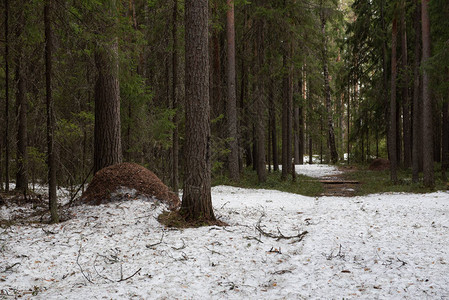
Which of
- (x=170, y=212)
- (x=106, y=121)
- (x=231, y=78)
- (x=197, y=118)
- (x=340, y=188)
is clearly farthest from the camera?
(x=231, y=78)

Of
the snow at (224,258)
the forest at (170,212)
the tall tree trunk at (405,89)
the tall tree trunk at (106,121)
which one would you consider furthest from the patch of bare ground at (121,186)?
the tall tree trunk at (405,89)

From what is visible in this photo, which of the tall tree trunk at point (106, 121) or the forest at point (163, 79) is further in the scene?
the tall tree trunk at point (106, 121)

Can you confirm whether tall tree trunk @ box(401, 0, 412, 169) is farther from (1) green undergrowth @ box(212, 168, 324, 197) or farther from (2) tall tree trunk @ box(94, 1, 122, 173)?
(2) tall tree trunk @ box(94, 1, 122, 173)

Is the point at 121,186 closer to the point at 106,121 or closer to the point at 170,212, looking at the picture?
the point at 170,212

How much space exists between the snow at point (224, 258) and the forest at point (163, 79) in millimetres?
1273

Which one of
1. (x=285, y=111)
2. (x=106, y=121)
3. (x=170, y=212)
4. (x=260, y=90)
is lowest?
(x=170, y=212)

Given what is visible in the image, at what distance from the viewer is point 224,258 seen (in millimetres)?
4887

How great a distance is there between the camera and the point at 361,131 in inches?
909

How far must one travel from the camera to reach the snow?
385 centimetres

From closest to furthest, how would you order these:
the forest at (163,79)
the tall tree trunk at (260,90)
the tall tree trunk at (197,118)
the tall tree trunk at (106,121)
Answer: the tall tree trunk at (197,118) < the forest at (163,79) < the tall tree trunk at (106,121) < the tall tree trunk at (260,90)

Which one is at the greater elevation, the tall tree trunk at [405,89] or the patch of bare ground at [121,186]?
the tall tree trunk at [405,89]

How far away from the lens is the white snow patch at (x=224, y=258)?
3.85m

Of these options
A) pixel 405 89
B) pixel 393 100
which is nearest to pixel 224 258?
pixel 393 100

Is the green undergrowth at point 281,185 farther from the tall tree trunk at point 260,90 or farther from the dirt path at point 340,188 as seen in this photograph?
the tall tree trunk at point 260,90
